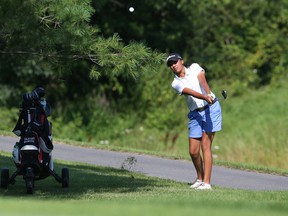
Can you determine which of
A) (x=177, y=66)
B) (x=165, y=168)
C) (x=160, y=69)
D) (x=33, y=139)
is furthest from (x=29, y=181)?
(x=160, y=69)

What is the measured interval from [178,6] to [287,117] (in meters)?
5.12

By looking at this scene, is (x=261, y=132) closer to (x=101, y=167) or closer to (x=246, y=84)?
(x=246, y=84)

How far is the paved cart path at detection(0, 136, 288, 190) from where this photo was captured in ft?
52.3

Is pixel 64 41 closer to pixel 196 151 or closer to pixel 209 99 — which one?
pixel 209 99

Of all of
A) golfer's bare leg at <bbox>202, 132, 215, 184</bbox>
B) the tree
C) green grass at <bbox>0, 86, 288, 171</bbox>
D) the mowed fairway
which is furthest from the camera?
green grass at <bbox>0, 86, 288, 171</bbox>

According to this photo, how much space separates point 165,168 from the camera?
17.8 meters

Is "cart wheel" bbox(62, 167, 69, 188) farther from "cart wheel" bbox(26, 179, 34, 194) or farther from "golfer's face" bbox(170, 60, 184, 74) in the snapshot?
"golfer's face" bbox(170, 60, 184, 74)

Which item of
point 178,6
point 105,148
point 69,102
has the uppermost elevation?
point 178,6

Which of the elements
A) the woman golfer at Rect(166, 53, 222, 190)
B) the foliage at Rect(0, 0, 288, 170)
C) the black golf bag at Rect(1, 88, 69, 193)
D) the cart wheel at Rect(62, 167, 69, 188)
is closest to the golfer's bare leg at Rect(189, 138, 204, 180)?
the woman golfer at Rect(166, 53, 222, 190)

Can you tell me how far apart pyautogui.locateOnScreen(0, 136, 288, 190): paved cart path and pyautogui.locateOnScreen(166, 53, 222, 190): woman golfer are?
1.62 meters

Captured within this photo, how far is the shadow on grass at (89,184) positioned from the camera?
13141 mm

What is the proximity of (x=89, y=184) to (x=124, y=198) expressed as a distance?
2188 millimetres

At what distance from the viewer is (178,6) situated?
104 ft

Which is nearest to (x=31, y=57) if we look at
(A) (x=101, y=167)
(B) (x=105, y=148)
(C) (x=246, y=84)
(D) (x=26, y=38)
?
(D) (x=26, y=38)
